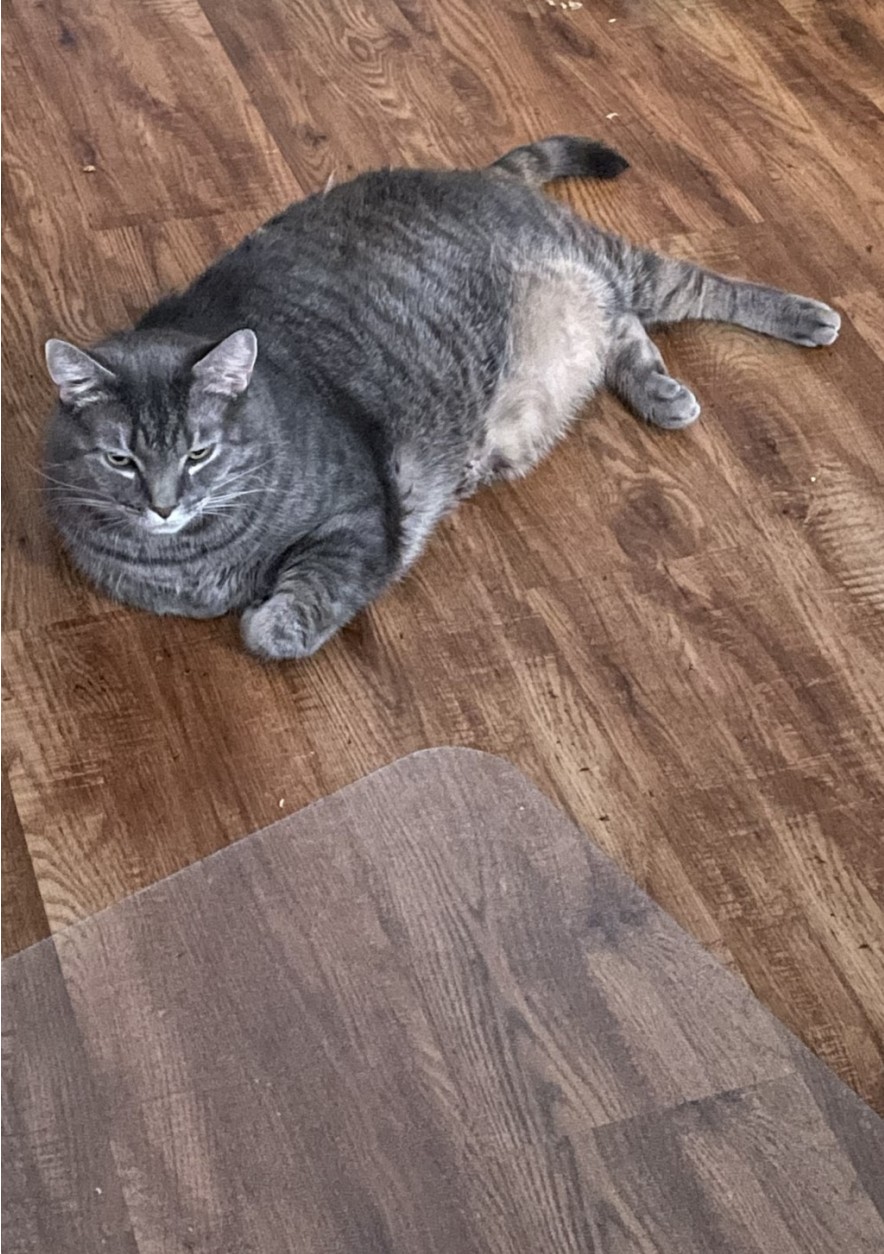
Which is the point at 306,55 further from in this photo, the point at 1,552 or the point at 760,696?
the point at 760,696

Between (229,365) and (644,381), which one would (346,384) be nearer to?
(229,365)

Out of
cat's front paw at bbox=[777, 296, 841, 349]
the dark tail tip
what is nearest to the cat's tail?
the dark tail tip

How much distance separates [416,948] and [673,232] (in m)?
1.54

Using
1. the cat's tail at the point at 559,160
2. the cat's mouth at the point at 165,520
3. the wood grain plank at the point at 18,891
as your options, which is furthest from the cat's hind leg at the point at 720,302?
the wood grain plank at the point at 18,891

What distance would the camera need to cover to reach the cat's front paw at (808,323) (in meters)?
2.57

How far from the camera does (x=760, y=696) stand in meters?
2.11

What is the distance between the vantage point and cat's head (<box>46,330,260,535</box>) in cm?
199

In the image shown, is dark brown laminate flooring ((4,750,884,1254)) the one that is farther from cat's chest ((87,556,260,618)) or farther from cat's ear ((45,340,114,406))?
cat's ear ((45,340,114,406))

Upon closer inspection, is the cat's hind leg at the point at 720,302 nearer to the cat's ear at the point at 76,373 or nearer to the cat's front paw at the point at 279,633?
the cat's front paw at the point at 279,633

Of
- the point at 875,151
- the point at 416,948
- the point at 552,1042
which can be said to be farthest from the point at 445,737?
the point at 875,151

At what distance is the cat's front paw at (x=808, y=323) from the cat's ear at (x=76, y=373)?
46.1 inches

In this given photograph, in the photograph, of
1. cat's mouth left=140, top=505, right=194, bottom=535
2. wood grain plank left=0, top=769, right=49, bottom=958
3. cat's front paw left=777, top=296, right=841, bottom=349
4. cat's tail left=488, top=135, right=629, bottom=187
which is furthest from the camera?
cat's tail left=488, top=135, right=629, bottom=187

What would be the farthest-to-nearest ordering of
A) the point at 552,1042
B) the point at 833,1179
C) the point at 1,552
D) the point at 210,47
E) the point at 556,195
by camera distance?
the point at 210,47, the point at 556,195, the point at 1,552, the point at 552,1042, the point at 833,1179

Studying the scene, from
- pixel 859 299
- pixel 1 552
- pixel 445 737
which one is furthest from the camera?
pixel 859 299
